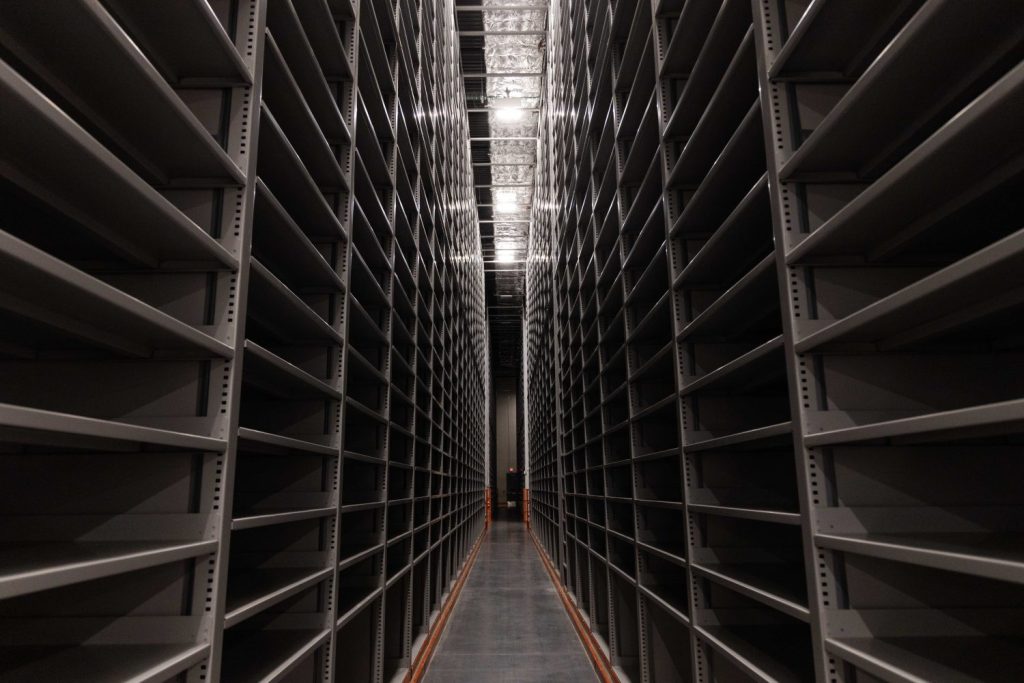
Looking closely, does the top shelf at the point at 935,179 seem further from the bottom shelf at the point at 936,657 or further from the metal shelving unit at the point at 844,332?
the bottom shelf at the point at 936,657

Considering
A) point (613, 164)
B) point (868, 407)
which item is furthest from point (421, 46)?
point (868, 407)

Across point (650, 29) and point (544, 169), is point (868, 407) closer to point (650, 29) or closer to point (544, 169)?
point (650, 29)

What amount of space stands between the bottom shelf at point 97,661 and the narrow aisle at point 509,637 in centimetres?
360

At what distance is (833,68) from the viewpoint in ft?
6.47

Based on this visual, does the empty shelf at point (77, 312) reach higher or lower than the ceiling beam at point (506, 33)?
lower

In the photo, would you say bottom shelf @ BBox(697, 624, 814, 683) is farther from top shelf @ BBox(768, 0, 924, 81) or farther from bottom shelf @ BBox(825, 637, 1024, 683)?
top shelf @ BBox(768, 0, 924, 81)

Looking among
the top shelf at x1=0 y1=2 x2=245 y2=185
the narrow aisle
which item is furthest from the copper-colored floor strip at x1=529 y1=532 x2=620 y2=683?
the top shelf at x1=0 y1=2 x2=245 y2=185

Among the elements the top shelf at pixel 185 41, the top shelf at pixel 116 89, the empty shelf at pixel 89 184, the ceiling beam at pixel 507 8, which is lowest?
the empty shelf at pixel 89 184

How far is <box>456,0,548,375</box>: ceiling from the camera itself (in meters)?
9.18

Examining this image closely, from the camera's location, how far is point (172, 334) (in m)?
1.53

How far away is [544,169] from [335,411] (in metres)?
7.95

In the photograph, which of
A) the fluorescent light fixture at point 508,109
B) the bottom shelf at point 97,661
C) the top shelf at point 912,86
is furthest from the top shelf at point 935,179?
the fluorescent light fixture at point 508,109

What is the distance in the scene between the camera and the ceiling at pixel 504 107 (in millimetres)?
9180

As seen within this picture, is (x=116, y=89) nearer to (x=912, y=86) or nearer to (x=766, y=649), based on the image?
(x=912, y=86)
